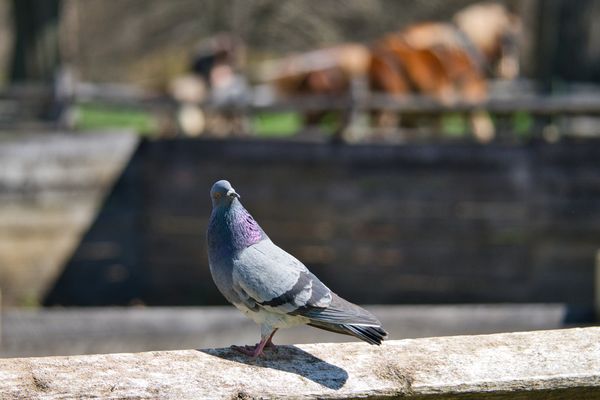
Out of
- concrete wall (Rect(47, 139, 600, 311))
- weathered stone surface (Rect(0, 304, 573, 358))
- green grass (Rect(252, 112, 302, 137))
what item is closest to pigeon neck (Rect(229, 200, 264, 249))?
weathered stone surface (Rect(0, 304, 573, 358))

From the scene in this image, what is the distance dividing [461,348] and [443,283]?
5672 mm

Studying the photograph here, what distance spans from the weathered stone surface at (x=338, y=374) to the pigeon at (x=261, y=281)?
0.51 feet

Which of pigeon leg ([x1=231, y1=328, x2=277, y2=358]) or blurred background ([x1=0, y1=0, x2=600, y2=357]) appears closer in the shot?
pigeon leg ([x1=231, y1=328, x2=277, y2=358])

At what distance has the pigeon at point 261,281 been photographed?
2.74 meters

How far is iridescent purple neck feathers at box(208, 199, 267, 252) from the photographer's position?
279 centimetres

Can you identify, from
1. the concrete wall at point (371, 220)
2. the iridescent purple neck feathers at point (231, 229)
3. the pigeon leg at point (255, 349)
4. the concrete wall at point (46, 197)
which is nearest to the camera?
the pigeon leg at point (255, 349)

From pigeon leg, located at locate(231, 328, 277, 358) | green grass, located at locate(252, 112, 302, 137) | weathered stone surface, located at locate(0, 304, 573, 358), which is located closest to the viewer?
pigeon leg, located at locate(231, 328, 277, 358)

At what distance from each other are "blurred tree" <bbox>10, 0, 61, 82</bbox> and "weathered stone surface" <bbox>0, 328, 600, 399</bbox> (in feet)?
24.8

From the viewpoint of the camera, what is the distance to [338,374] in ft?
8.00

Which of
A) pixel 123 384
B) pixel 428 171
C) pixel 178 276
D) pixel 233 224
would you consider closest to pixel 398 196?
pixel 428 171

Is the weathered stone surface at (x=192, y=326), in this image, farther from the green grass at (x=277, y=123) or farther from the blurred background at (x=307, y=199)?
the green grass at (x=277, y=123)

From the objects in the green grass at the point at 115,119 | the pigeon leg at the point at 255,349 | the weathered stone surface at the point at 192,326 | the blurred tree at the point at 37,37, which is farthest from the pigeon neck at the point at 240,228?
the green grass at the point at 115,119

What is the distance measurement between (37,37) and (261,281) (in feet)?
24.5

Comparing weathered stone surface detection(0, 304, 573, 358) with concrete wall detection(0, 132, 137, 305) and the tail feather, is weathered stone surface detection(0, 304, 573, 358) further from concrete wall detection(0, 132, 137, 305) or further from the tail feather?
the tail feather
